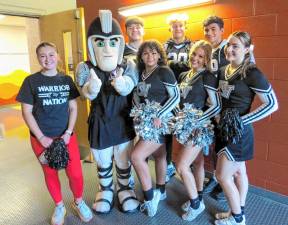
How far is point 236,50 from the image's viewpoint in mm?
1598

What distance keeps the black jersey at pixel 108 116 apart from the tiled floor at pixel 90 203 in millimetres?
595

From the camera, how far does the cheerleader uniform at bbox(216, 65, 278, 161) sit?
1.55 m

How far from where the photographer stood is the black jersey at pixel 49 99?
1.72m

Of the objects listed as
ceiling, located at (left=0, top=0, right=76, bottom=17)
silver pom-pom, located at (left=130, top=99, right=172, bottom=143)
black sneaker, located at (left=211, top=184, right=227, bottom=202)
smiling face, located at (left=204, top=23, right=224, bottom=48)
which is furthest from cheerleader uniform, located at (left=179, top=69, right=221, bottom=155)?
ceiling, located at (left=0, top=0, right=76, bottom=17)

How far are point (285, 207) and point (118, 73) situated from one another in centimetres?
166

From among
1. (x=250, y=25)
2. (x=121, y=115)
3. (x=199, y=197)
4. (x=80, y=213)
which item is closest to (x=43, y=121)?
(x=121, y=115)

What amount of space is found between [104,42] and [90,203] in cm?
132

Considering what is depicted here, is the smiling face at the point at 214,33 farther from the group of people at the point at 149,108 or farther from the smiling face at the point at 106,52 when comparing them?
the smiling face at the point at 106,52

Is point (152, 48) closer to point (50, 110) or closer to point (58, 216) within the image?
point (50, 110)

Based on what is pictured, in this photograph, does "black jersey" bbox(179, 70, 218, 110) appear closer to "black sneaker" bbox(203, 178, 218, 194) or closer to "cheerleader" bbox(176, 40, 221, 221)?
"cheerleader" bbox(176, 40, 221, 221)

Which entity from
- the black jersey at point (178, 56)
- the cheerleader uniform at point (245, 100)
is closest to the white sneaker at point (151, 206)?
the cheerleader uniform at point (245, 100)

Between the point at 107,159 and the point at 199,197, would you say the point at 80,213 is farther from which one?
the point at 199,197

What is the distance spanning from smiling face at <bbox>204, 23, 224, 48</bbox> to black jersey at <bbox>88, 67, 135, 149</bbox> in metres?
0.75

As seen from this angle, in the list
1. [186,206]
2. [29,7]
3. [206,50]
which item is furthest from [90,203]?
[29,7]
